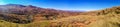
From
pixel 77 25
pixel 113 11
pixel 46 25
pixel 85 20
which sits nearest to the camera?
pixel 77 25

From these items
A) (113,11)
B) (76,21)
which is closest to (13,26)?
(76,21)

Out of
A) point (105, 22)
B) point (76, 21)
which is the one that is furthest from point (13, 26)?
point (105, 22)

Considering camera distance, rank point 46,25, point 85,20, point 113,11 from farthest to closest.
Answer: point 113,11 < point 46,25 < point 85,20

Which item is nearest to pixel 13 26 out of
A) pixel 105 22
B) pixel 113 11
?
pixel 105 22

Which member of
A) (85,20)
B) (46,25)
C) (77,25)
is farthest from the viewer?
(46,25)

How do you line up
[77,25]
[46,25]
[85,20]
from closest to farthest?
1. [77,25]
2. [85,20]
3. [46,25]

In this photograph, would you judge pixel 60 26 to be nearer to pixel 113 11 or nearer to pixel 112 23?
pixel 112 23

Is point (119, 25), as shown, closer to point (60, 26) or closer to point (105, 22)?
point (105, 22)

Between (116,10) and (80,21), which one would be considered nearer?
(80,21)

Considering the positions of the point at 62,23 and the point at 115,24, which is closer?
the point at 115,24
